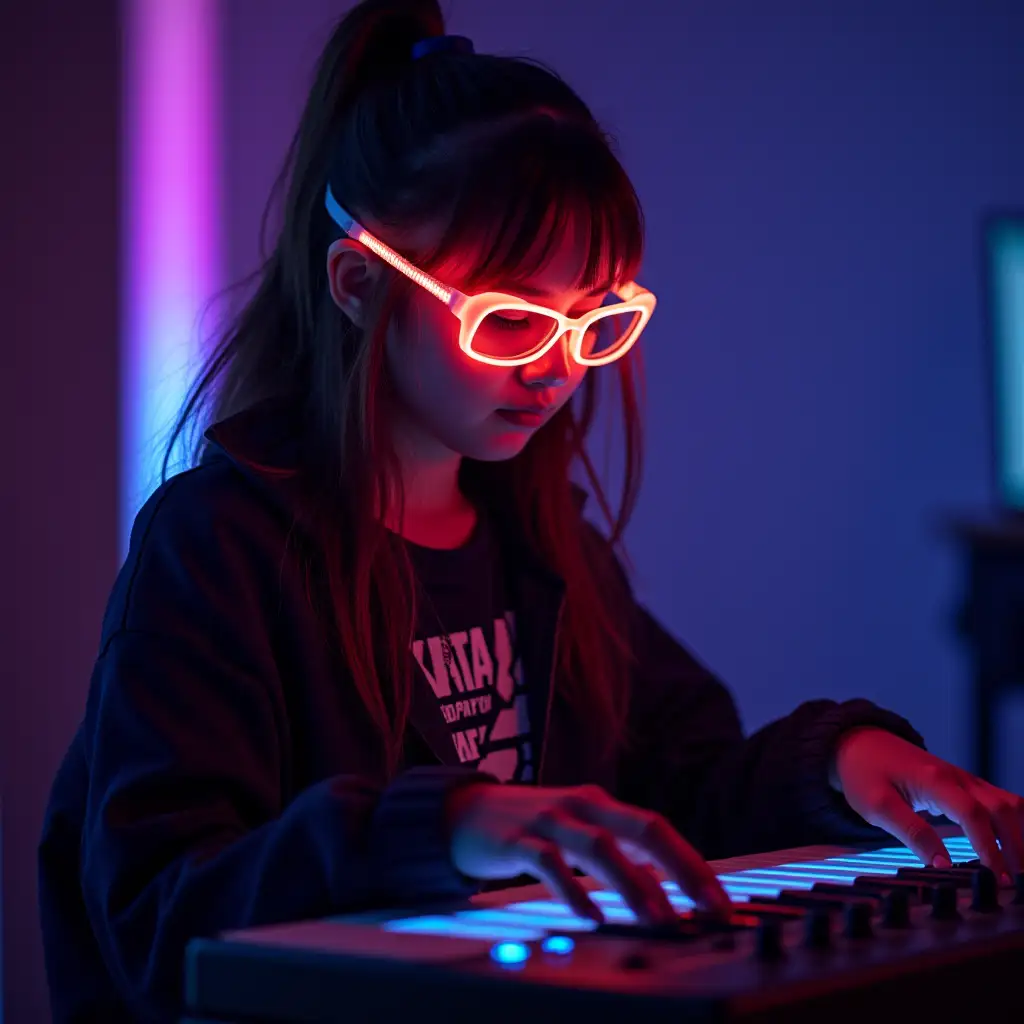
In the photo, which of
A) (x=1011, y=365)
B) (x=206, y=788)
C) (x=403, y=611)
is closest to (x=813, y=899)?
(x=206, y=788)

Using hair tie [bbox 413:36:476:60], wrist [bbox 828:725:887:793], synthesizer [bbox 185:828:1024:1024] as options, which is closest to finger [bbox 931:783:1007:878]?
wrist [bbox 828:725:887:793]

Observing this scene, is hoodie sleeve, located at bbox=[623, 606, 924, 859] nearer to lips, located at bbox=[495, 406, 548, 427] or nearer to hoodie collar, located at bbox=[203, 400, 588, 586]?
lips, located at bbox=[495, 406, 548, 427]

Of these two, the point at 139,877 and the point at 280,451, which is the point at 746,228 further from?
the point at 139,877

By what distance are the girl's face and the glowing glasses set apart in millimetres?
15

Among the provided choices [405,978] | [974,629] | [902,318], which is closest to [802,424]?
[902,318]

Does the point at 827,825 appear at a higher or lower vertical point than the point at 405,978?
lower

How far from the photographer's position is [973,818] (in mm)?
954

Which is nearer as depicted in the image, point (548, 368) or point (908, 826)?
point (908, 826)

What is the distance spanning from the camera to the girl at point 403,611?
849 mm

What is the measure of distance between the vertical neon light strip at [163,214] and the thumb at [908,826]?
0.70m

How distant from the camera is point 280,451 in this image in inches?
45.3

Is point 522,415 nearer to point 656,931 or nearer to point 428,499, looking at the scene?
point 428,499

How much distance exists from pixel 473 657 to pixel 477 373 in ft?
0.86

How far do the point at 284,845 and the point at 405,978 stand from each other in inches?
9.1
